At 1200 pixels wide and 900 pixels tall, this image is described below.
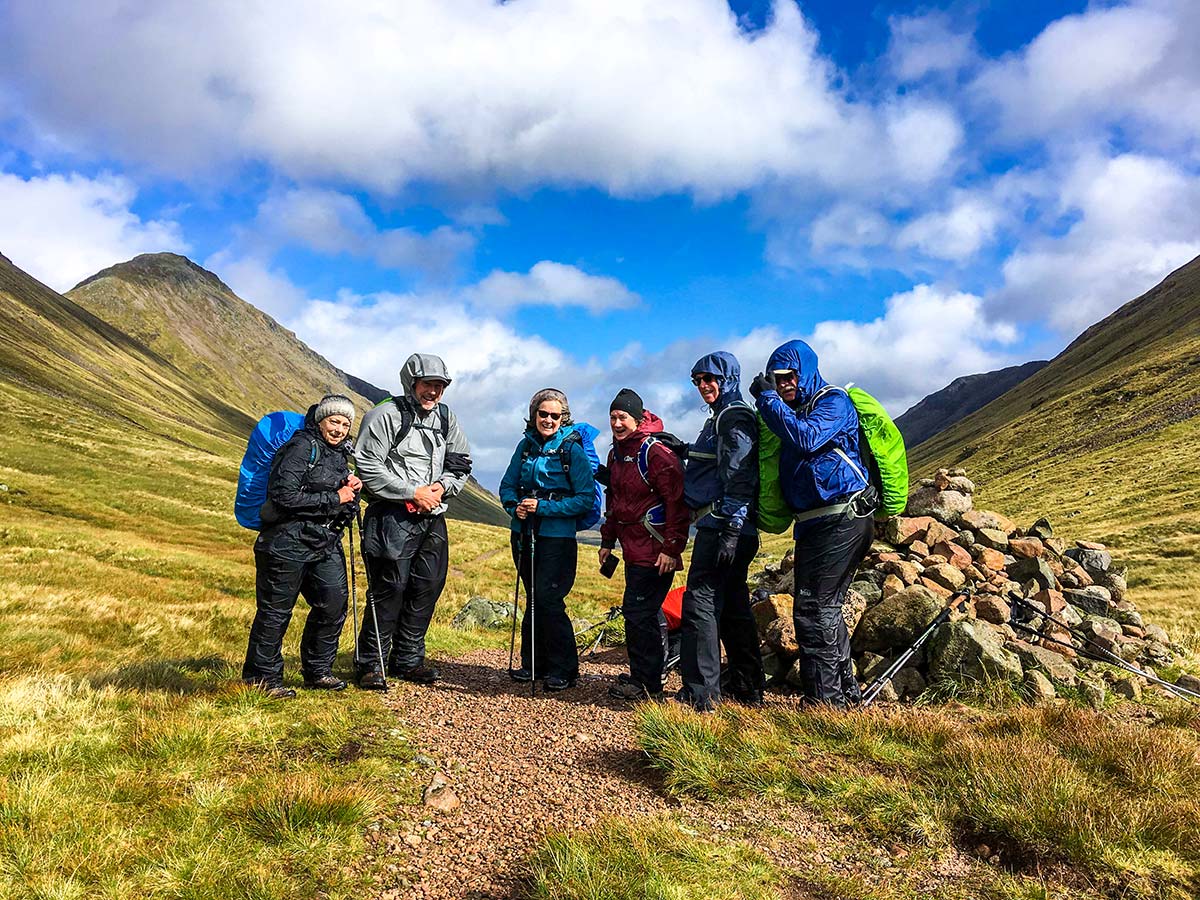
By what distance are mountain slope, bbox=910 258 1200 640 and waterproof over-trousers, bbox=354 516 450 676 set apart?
27355 millimetres

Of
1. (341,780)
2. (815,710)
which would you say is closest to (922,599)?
(815,710)

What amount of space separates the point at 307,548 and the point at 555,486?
3.02 metres

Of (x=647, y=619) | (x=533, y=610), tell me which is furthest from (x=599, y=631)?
(x=647, y=619)

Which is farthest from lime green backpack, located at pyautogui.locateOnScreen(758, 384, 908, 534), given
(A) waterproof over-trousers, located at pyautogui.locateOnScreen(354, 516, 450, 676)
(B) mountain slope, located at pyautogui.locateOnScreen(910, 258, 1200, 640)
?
(B) mountain slope, located at pyautogui.locateOnScreen(910, 258, 1200, 640)

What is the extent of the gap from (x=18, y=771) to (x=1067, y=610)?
1373 centimetres

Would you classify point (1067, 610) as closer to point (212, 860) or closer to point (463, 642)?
point (463, 642)

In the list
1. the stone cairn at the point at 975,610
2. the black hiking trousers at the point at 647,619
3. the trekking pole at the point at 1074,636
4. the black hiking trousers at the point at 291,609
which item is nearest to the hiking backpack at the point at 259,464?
the black hiking trousers at the point at 291,609

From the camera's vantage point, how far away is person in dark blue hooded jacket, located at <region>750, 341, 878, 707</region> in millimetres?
6578

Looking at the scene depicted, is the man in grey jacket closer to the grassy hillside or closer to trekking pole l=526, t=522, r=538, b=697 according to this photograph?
the grassy hillside

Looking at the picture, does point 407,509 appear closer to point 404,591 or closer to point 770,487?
point 404,591

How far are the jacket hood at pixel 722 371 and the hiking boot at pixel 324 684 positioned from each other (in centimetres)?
556

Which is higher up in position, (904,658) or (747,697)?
(904,658)

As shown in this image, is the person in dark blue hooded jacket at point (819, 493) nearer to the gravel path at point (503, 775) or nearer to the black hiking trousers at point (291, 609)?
the gravel path at point (503, 775)

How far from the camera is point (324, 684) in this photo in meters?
7.55
